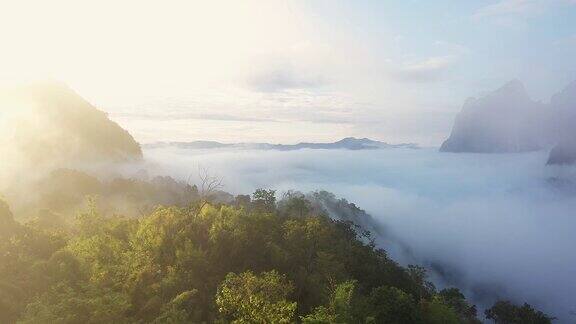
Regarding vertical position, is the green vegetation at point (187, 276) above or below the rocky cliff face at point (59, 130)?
below

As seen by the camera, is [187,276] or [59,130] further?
[59,130]

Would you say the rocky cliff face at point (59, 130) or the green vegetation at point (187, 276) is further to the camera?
the rocky cliff face at point (59, 130)

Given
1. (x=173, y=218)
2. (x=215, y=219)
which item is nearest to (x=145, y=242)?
(x=173, y=218)

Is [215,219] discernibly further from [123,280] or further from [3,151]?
[3,151]

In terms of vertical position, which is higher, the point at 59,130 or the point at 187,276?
the point at 59,130
